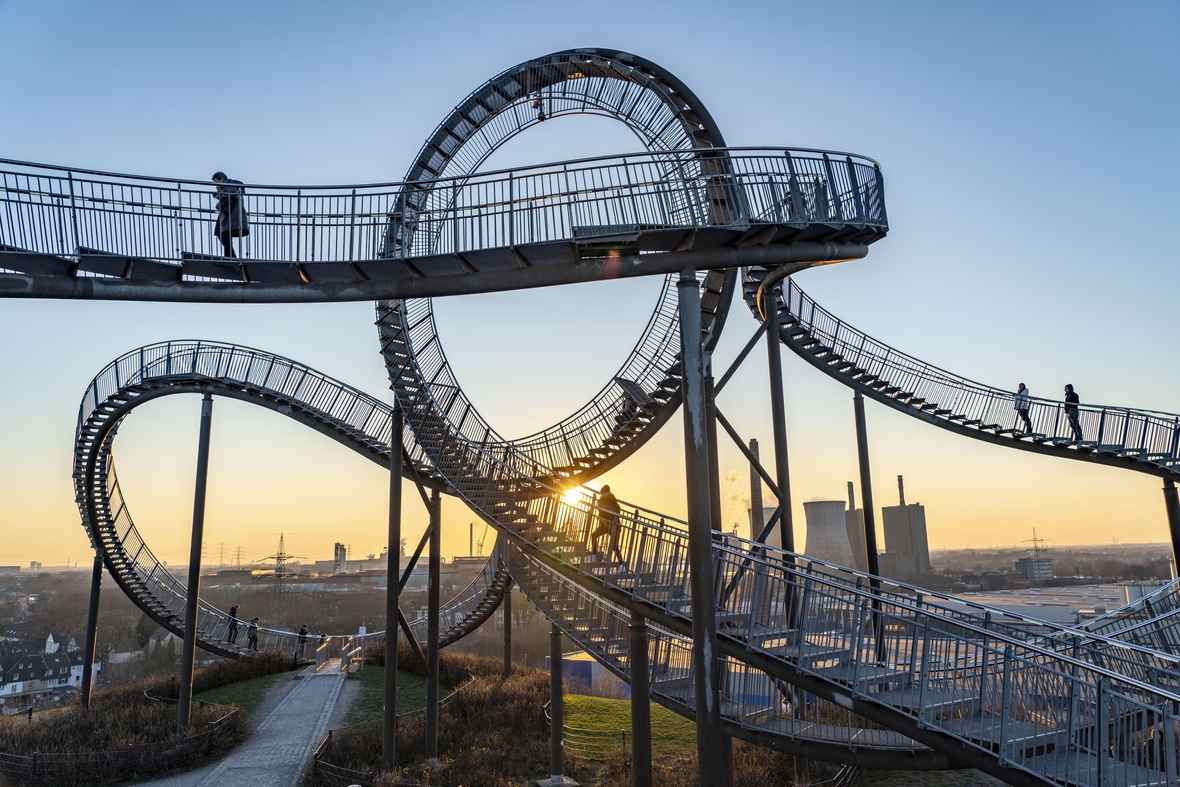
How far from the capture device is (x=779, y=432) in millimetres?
14711

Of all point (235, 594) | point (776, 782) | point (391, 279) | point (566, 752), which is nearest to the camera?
point (391, 279)

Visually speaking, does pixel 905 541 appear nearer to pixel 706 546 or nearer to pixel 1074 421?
pixel 1074 421

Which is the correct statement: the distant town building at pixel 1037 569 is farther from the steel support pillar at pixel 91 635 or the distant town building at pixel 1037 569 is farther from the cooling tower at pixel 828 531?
the steel support pillar at pixel 91 635

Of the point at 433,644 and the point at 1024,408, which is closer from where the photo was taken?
the point at 433,644

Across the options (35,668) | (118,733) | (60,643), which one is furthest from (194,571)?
(60,643)

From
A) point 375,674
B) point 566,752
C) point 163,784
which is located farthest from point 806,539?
point 163,784

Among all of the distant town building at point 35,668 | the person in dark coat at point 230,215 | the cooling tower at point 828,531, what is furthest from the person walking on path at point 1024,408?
the distant town building at point 35,668

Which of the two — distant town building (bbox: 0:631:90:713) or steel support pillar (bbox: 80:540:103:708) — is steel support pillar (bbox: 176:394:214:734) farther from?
distant town building (bbox: 0:631:90:713)

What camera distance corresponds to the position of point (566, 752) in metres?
17.0

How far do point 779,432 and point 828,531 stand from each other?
158ft

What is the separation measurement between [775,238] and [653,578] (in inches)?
182

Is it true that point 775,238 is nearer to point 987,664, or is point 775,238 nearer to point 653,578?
point 653,578

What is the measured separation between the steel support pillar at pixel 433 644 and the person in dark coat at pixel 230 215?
294 inches

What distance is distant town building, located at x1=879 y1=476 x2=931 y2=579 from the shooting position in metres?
75.0
